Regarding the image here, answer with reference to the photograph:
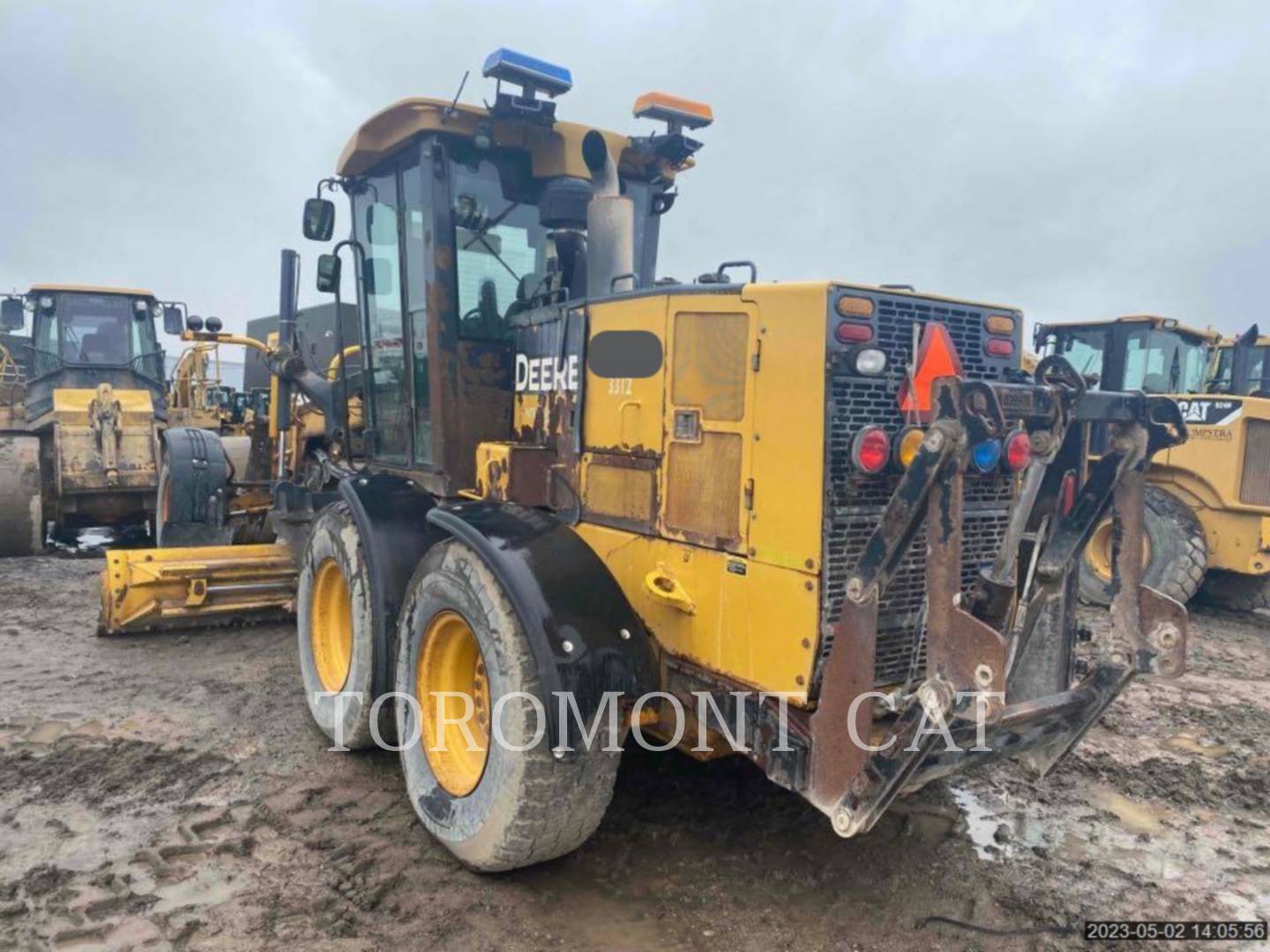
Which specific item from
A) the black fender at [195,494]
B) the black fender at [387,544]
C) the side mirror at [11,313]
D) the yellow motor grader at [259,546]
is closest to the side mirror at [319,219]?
the yellow motor grader at [259,546]

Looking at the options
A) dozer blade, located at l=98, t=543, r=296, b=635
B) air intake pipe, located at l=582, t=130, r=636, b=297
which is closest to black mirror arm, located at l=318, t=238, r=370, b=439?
dozer blade, located at l=98, t=543, r=296, b=635

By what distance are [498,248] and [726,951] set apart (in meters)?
3.17

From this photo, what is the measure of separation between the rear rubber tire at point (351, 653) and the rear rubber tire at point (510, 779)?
33.9 inches

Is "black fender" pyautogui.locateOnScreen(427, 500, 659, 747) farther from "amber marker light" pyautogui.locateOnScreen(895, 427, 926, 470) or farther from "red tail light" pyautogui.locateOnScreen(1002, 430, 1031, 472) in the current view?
"red tail light" pyautogui.locateOnScreen(1002, 430, 1031, 472)

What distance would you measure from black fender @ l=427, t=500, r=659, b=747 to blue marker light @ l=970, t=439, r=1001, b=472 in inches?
48.9

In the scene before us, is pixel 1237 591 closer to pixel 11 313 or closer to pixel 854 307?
pixel 854 307

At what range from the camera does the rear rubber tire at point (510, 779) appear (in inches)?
121

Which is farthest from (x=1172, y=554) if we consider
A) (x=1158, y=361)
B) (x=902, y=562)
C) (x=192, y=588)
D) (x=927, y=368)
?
(x=192, y=588)

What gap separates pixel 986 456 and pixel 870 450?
325 mm

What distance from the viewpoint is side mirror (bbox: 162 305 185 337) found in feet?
38.4

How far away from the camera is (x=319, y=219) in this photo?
5168 mm

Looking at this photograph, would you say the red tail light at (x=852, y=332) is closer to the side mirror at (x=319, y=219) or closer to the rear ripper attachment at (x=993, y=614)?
the rear ripper attachment at (x=993, y=614)

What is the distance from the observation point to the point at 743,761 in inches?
170

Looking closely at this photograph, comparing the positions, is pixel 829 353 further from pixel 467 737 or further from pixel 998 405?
pixel 467 737
